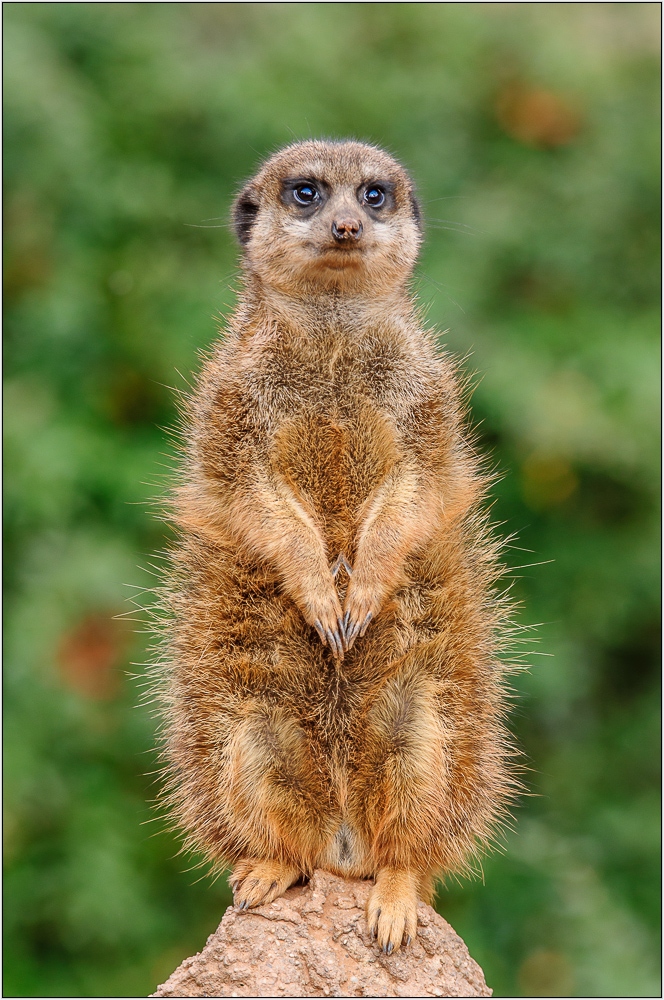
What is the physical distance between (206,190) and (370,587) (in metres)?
3.40

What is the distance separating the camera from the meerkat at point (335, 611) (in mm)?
2732

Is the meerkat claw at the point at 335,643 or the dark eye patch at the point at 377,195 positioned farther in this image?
the dark eye patch at the point at 377,195

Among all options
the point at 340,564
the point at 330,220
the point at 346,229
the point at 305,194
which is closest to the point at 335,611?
the point at 340,564

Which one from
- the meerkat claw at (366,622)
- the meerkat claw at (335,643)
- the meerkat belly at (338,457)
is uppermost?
the meerkat belly at (338,457)

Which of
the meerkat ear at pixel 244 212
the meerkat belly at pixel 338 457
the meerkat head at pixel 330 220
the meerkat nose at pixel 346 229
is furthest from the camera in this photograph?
the meerkat ear at pixel 244 212

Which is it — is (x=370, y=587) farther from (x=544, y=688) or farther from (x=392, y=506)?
(x=544, y=688)

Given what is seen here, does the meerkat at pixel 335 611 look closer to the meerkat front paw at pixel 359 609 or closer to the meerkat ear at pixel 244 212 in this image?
the meerkat front paw at pixel 359 609

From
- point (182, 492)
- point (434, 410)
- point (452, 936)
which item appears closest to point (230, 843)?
point (452, 936)

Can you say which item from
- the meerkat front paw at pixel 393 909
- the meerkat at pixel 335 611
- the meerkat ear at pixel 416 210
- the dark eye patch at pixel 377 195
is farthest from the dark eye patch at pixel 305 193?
the meerkat front paw at pixel 393 909

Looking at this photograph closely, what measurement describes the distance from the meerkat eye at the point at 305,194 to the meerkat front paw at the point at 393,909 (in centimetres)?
195

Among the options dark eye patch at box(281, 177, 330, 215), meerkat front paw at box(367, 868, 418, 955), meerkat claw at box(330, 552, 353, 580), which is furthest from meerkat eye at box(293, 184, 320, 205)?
meerkat front paw at box(367, 868, 418, 955)

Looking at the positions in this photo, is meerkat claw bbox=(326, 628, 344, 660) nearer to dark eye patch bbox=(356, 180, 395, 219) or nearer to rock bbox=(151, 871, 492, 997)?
rock bbox=(151, 871, 492, 997)

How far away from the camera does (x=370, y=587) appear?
277 centimetres

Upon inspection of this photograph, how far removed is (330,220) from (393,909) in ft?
6.18
